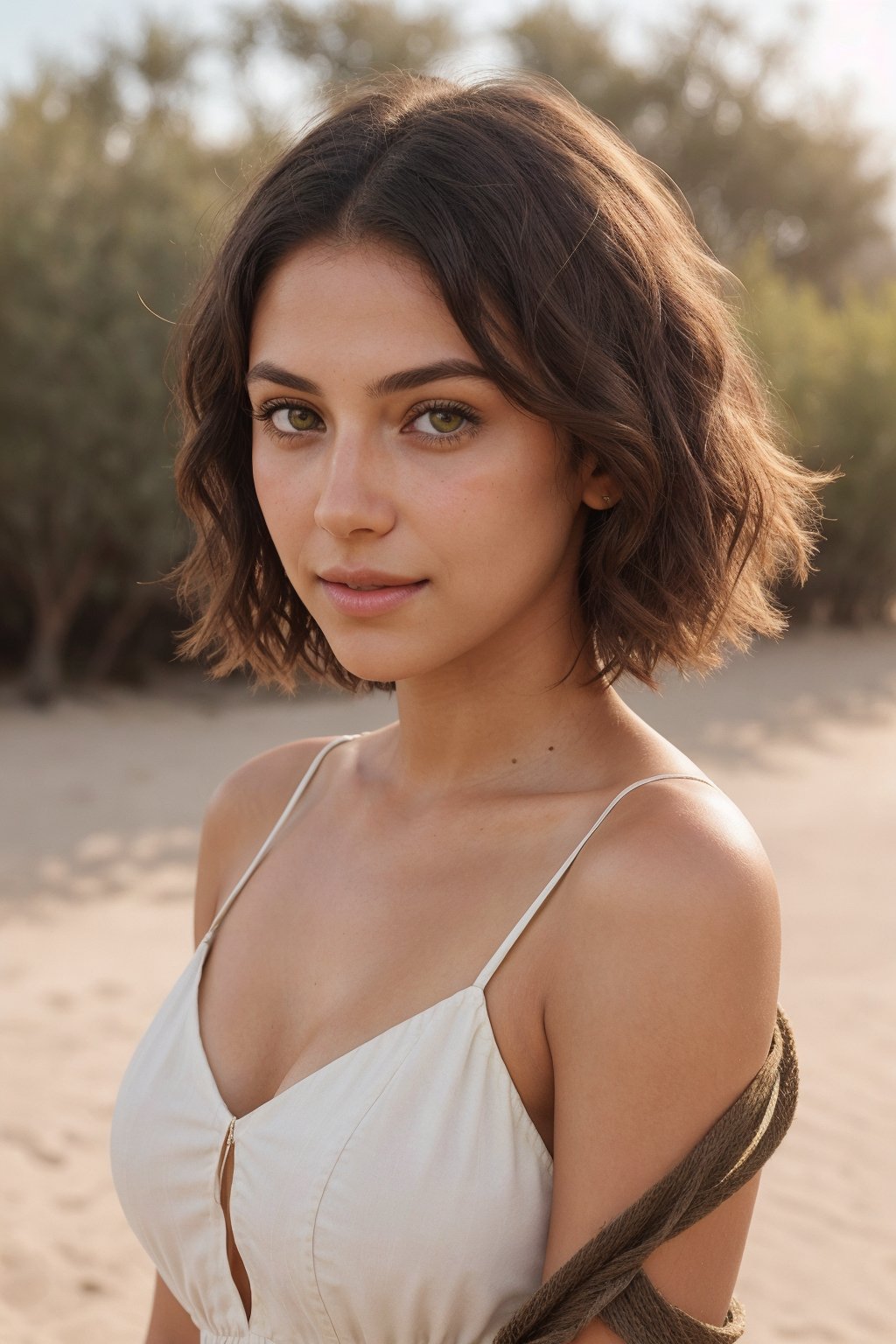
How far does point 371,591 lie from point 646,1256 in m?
0.72

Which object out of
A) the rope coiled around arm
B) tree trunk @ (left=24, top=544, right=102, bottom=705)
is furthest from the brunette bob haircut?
A: tree trunk @ (left=24, top=544, right=102, bottom=705)

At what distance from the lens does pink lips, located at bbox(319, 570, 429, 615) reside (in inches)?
56.8

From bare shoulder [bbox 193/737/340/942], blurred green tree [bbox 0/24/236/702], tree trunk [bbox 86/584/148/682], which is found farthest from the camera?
Answer: tree trunk [bbox 86/584/148/682]

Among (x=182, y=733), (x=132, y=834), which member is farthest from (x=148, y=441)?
(x=132, y=834)

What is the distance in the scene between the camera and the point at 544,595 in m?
1.63

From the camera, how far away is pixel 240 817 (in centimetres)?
193

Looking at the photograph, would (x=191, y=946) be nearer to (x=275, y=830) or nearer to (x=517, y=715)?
(x=275, y=830)

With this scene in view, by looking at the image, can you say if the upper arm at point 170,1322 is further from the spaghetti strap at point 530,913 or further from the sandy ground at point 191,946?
the sandy ground at point 191,946

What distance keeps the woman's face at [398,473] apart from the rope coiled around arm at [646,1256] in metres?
0.58

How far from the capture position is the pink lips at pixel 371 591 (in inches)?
56.8

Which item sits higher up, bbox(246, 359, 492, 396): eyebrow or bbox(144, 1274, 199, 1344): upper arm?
bbox(246, 359, 492, 396): eyebrow

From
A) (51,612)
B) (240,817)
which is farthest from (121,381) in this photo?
(240,817)

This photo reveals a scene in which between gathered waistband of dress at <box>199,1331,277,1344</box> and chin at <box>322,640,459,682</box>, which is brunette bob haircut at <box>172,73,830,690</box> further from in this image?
gathered waistband of dress at <box>199,1331,277,1344</box>

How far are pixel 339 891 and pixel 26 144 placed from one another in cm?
953
